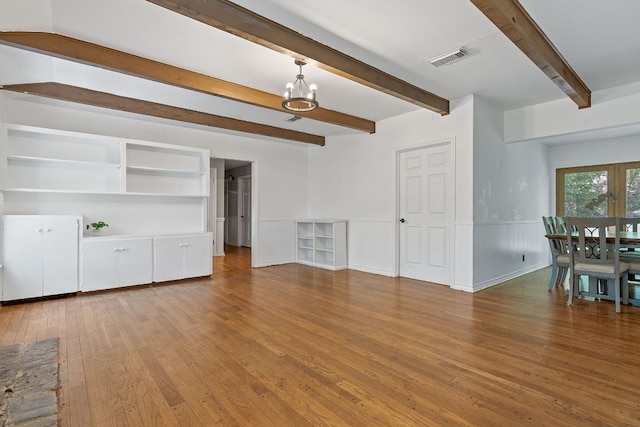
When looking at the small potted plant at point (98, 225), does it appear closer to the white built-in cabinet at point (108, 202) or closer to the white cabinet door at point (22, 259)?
the white built-in cabinet at point (108, 202)

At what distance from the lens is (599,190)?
671cm

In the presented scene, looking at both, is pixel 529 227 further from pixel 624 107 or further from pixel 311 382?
pixel 311 382

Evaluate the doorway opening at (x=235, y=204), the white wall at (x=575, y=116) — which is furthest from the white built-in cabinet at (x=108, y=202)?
the white wall at (x=575, y=116)

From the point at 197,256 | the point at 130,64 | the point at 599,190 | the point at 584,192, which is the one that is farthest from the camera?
the point at 584,192

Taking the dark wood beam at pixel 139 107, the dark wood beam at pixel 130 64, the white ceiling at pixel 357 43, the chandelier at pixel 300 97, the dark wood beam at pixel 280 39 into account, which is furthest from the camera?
the dark wood beam at pixel 139 107

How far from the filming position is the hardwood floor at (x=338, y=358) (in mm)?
1797

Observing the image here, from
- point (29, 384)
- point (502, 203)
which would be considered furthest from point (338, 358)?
point (502, 203)

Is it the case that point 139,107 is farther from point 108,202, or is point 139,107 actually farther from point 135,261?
point 135,261

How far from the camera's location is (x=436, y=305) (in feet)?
12.6

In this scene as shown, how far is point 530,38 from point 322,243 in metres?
4.87

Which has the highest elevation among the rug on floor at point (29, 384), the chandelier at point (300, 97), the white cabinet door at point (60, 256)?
the chandelier at point (300, 97)

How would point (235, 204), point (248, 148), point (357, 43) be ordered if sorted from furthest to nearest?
point (235, 204)
point (248, 148)
point (357, 43)

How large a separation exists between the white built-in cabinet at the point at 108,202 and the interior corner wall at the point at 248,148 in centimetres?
25

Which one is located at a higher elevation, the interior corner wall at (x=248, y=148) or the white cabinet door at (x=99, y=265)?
the interior corner wall at (x=248, y=148)
